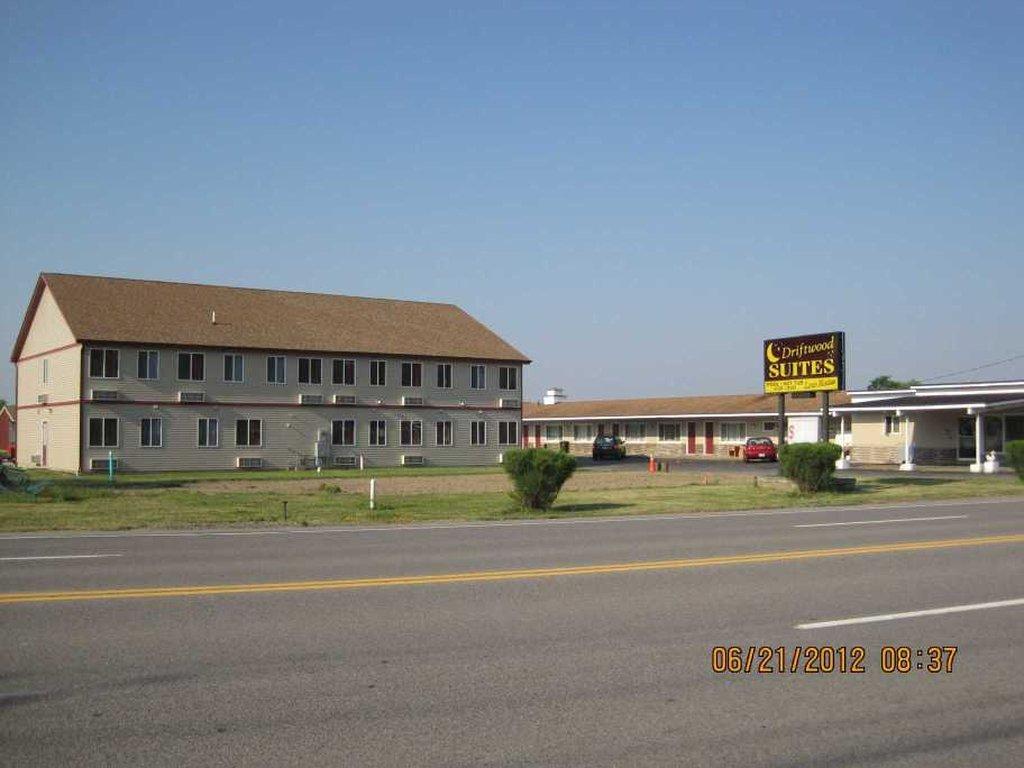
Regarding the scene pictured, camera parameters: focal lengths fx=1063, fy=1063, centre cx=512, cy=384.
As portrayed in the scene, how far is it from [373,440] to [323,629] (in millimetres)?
46359

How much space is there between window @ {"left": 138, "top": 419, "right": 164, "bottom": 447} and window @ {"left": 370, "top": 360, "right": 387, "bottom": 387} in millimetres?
11239

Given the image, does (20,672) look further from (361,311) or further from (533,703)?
(361,311)

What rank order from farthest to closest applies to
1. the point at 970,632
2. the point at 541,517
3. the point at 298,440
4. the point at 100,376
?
the point at 298,440
the point at 100,376
the point at 541,517
the point at 970,632

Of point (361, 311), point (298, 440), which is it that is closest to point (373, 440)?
point (298, 440)

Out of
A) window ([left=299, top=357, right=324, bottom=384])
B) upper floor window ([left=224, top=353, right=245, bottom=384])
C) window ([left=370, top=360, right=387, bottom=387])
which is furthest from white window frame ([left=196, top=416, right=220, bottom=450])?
window ([left=370, top=360, right=387, bottom=387])

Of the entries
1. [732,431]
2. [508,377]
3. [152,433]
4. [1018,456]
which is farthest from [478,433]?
[1018,456]

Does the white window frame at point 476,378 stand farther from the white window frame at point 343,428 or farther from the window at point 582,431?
the window at point 582,431

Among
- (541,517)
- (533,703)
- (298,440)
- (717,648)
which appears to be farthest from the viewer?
(298,440)

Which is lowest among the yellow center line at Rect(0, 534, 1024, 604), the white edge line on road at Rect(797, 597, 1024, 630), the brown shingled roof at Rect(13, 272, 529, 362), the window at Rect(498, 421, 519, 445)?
the white edge line on road at Rect(797, 597, 1024, 630)

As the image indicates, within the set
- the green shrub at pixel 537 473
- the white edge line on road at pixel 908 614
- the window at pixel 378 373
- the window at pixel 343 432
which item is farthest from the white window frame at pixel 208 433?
the white edge line on road at pixel 908 614

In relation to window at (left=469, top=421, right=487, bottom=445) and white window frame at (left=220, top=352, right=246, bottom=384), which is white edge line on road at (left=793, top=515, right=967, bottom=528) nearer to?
white window frame at (left=220, top=352, right=246, bottom=384)

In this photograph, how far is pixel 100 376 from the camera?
155 feet

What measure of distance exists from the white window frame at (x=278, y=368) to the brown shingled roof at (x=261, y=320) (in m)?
0.58

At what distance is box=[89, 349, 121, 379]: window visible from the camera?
4703 cm
